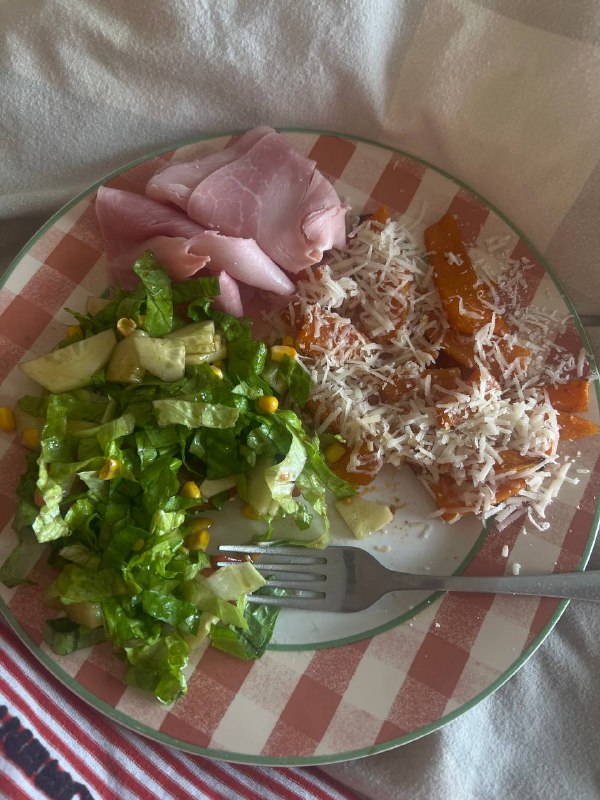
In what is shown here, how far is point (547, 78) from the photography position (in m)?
2.33

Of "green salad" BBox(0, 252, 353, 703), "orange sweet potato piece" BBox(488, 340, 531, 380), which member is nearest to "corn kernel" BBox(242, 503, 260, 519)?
"green salad" BBox(0, 252, 353, 703)

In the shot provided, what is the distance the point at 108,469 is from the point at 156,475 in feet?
0.45

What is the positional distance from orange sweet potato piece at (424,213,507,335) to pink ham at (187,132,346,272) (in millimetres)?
306

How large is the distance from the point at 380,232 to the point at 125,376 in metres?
0.90

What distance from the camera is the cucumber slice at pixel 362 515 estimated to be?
7.12ft

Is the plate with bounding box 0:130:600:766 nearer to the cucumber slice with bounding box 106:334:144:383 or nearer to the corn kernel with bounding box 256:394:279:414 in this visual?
the cucumber slice with bounding box 106:334:144:383

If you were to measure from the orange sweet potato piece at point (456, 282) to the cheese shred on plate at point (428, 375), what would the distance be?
0.03 m

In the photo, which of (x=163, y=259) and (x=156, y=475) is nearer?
(x=156, y=475)

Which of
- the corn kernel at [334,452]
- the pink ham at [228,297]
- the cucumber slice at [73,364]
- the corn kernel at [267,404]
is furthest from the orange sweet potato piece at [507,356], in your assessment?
the cucumber slice at [73,364]

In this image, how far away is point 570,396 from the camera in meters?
Answer: 2.26

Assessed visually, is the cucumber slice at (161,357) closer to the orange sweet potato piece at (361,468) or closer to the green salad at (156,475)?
the green salad at (156,475)

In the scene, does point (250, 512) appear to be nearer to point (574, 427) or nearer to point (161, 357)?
point (161, 357)

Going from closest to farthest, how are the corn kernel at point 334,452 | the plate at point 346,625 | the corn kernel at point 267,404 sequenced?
the plate at point 346,625 < the corn kernel at point 267,404 < the corn kernel at point 334,452

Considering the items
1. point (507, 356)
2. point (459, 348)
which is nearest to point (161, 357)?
point (459, 348)
